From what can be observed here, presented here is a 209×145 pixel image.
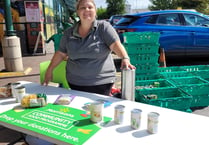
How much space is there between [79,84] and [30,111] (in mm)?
654

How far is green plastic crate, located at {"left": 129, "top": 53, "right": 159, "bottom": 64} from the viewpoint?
4.17 metres

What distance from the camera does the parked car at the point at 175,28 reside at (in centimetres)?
595

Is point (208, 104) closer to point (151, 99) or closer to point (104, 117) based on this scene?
point (151, 99)

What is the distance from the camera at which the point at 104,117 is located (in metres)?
1.61

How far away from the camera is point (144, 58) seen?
13.8 ft

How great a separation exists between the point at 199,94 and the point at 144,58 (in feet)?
3.93

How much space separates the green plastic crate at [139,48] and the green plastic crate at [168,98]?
1.07m

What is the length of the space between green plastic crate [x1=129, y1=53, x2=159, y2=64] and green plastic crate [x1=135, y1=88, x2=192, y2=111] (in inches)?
36.9

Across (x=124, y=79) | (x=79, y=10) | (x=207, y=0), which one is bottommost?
(x=124, y=79)

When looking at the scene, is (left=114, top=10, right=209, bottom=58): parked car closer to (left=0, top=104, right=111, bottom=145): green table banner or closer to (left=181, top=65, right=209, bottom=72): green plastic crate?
(left=181, top=65, right=209, bottom=72): green plastic crate

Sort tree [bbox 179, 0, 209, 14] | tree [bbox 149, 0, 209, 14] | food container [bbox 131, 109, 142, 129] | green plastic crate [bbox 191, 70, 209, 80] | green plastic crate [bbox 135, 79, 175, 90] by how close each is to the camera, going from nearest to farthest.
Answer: food container [bbox 131, 109, 142, 129], green plastic crate [bbox 135, 79, 175, 90], green plastic crate [bbox 191, 70, 209, 80], tree [bbox 179, 0, 209, 14], tree [bbox 149, 0, 209, 14]

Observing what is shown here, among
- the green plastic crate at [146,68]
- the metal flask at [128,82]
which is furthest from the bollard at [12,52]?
the metal flask at [128,82]

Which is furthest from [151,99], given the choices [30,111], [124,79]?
[30,111]

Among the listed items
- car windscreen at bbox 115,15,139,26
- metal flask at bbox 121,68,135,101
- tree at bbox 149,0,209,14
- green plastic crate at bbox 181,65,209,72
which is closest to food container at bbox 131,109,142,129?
metal flask at bbox 121,68,135,101
